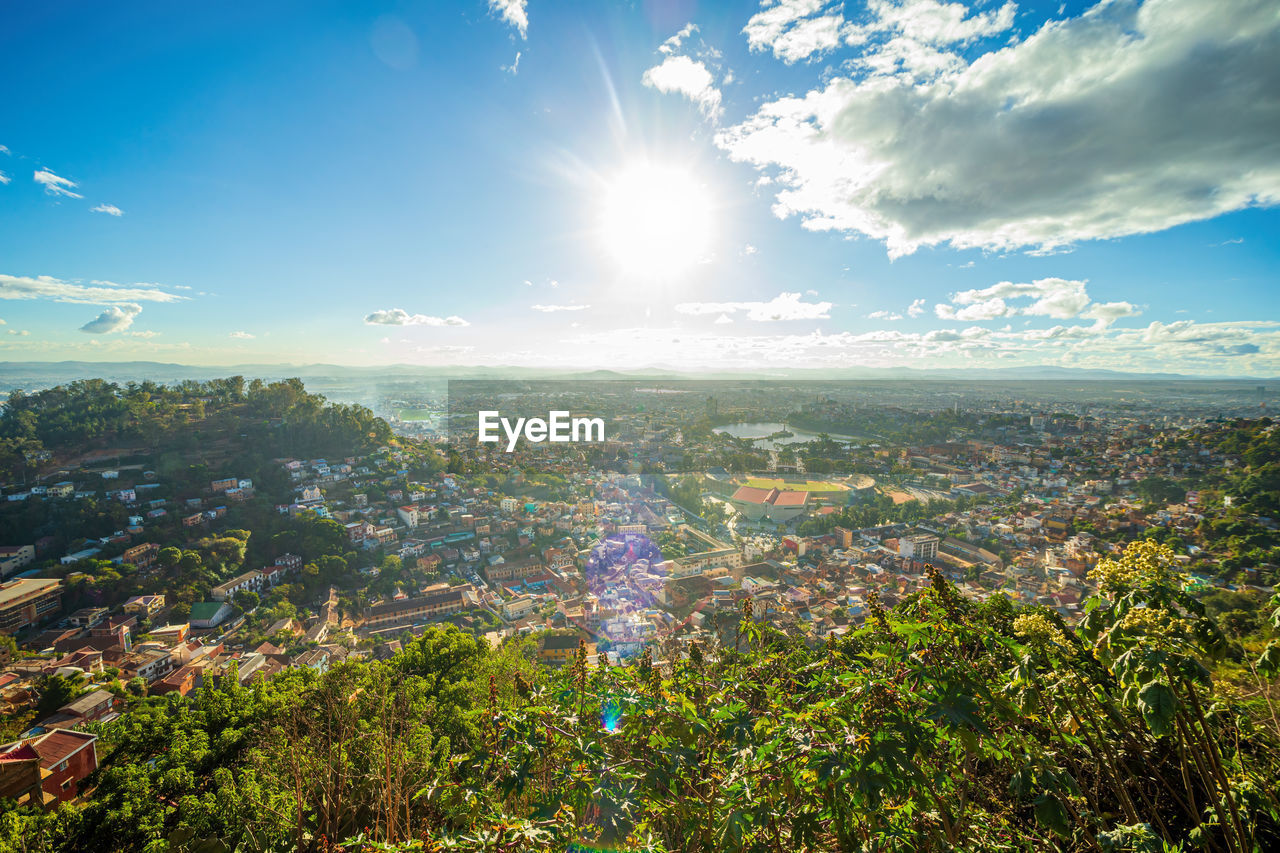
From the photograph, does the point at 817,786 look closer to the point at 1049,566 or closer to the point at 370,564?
the point at 1049,566

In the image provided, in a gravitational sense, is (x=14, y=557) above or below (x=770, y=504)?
above

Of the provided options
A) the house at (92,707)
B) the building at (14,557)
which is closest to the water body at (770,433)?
the house at (92,707)

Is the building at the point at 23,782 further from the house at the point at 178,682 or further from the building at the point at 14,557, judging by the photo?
the building at the point at 14,557

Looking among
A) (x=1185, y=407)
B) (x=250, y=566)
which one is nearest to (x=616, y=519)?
(x=250, y=566)

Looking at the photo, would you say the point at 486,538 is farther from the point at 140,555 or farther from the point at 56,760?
the point at 56,760

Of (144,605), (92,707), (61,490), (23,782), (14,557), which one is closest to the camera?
(23,782)

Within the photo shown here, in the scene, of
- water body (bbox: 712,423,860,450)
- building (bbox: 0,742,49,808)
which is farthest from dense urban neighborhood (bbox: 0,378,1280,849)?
water body (bbox: 712,423,860,450)

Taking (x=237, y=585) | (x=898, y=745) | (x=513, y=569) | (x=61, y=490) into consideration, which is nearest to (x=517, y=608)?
(x=513, y=569)
